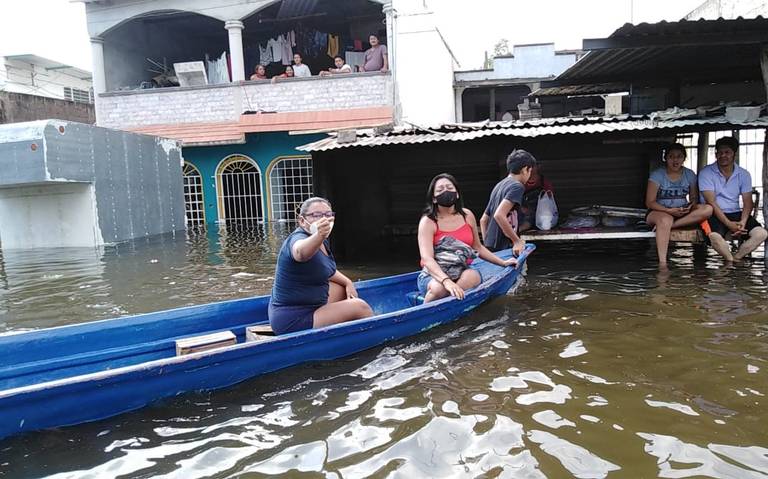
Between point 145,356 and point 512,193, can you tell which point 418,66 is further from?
point 145,356

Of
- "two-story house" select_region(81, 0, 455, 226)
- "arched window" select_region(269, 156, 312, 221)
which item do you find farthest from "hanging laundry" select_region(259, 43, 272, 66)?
"arched window" select_region(269, 156, 312, 221)

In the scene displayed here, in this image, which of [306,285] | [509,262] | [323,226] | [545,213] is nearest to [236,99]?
[545,213]

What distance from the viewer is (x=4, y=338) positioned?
14.0ft

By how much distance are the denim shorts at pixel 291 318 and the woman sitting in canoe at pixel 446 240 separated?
1.33 m

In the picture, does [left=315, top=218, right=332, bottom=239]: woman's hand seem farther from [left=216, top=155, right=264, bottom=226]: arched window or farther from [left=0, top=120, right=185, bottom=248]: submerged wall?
[left=216, top=155, right=264, bottom=226]: arched window

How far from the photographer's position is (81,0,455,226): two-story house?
59.1 ft

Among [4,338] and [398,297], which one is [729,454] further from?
[4,338]

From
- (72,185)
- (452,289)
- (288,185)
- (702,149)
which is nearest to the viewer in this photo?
(452,289)

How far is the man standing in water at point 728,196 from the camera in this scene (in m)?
7.95

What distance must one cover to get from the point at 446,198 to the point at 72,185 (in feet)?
37.5

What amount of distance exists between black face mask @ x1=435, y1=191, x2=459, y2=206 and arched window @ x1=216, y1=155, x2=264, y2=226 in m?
14.7

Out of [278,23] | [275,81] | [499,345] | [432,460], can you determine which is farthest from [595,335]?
[278,23]

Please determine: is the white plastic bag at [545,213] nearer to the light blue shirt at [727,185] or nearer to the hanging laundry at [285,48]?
the light blue shirt at [727,185]

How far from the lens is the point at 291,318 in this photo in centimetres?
467
